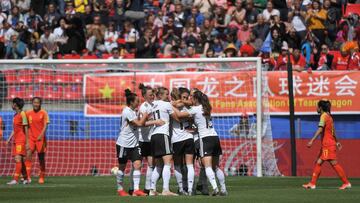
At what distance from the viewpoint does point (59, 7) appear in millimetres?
38781

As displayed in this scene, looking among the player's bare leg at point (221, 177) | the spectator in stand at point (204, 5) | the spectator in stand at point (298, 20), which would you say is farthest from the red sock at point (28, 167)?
the spectator in stand at point (204, 5)

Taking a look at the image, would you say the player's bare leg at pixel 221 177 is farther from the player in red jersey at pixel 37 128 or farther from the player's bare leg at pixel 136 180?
the player in red jersey at pixel 37 128

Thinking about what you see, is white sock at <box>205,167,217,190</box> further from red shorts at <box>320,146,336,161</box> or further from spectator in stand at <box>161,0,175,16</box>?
spectator in stand at <box>161,0,175,16</box>

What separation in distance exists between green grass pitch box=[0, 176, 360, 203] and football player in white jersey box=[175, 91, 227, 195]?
1.78 ft

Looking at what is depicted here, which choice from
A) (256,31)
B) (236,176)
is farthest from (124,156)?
(256,31)

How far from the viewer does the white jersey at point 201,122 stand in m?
20.3

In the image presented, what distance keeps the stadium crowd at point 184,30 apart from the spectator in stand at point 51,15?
4cm

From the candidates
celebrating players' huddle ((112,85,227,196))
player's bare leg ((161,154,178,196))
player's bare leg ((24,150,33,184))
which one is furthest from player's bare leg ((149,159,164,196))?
player's bare leg ((24,150,33,184))

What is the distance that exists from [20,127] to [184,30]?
10.8 metres

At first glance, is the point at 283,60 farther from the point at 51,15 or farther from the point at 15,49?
the point at 51,15

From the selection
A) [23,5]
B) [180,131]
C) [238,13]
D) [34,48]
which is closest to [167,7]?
[238,13]

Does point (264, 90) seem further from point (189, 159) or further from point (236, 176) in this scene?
point (189, 159)

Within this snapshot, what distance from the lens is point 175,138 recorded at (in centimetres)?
2059

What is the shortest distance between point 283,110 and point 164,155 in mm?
10346
